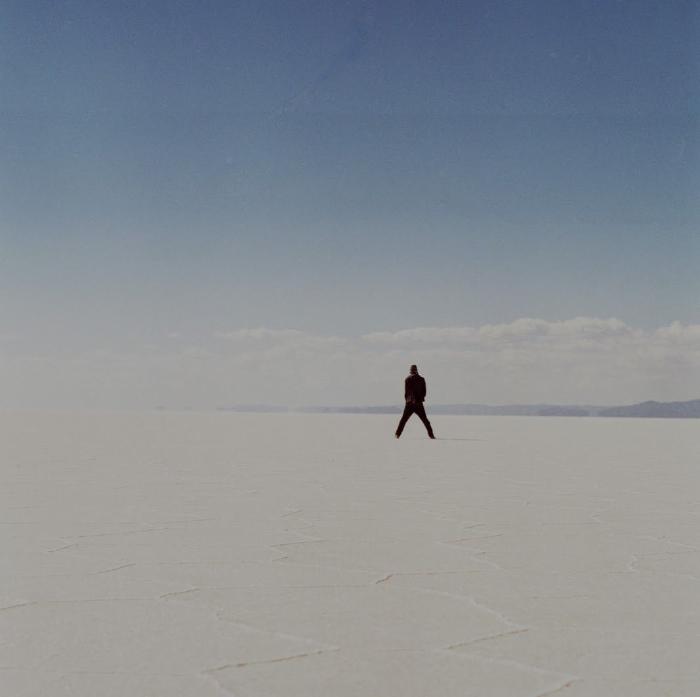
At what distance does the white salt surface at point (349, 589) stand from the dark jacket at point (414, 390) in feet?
19.0

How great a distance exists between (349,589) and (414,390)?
9499 millimetres

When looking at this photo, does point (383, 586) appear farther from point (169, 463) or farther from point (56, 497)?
point (169, 463)

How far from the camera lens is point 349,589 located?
3.03 m

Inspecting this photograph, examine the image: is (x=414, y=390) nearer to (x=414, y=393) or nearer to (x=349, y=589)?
(x=414, y=393)

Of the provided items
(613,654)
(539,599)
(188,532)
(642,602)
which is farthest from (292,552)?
(613,654)

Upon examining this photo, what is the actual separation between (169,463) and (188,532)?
4.54 m

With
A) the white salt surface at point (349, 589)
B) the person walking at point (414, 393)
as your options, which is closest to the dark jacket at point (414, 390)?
the person walking at point (414, 393)

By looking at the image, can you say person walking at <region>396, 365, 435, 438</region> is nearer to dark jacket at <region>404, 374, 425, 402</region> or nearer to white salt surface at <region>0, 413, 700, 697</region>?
dark jacket at <region>404, 374, 425, 402</region>

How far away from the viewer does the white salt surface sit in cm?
212

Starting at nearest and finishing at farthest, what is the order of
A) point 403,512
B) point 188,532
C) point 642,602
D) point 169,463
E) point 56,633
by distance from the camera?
point 56,633 < point 642,602 < point 188,532 < point 403,512 < point 169,463

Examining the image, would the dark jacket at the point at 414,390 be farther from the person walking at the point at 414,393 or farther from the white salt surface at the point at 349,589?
the white salt surface at the point at 349,589

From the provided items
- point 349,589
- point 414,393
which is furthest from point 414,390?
point 349,589

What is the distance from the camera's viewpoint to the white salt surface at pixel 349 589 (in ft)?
6.94

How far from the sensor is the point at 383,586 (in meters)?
3.07
